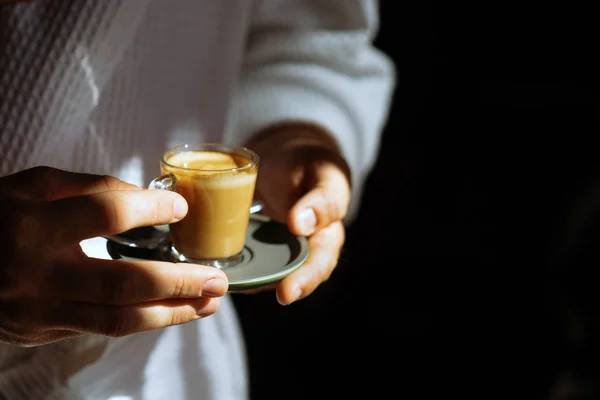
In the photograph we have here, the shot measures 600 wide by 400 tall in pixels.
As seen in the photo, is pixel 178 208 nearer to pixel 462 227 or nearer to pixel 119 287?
pixel 119 287

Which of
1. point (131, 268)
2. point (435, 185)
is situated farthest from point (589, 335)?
point (131, 268)

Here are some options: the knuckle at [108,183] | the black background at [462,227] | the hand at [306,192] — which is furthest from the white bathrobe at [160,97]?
the black background at [462,227]

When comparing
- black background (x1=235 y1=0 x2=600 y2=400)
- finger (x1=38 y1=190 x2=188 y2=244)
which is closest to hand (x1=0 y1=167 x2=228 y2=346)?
finger (x1=38 y1=190 x2=188 y2=244)

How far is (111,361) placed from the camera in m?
0.77

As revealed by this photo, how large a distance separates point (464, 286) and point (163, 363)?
1.29 meters

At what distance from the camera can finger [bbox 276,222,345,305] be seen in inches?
25.5

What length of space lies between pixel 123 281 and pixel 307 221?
0.29 meters

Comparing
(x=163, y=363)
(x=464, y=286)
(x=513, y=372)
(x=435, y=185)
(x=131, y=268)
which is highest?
(x=131, y=268)

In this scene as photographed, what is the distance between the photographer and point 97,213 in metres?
0.48

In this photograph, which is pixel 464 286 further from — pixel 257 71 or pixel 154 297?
pixel 154 297

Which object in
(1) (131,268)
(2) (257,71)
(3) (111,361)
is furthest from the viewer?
(2) (257,71)

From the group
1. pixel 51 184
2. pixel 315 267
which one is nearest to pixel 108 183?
pixel 51 184

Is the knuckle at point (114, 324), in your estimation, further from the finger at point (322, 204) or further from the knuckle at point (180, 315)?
the finger at point (322, 204)

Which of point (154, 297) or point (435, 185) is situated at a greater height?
point (154, 297)
